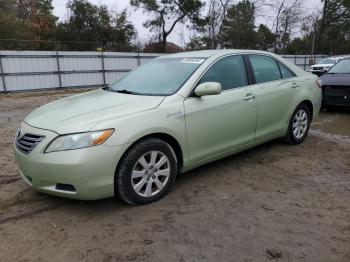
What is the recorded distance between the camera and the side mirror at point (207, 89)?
13.1 ft

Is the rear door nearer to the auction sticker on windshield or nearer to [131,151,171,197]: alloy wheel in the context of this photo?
the auction sticker on windshield

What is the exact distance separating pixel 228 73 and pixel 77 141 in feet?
7.26

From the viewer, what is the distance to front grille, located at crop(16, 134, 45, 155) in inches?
136

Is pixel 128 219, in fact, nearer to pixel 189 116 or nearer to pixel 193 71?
pixel 189 116

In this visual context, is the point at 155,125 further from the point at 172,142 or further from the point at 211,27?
the point at 211,27

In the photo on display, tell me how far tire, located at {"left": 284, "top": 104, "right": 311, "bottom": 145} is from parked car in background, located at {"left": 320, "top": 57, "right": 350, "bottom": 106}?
306cm

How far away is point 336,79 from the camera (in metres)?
8.81

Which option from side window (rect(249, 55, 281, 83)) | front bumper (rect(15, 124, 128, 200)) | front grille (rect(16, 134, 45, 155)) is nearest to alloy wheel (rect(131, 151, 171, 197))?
front bumper (rect(15, 124, 128, 200))

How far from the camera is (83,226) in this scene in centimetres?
338

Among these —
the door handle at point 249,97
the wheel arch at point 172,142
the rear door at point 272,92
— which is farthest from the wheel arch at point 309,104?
the wheel arch at point 172,142

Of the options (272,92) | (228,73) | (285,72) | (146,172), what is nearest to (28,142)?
(146,172)

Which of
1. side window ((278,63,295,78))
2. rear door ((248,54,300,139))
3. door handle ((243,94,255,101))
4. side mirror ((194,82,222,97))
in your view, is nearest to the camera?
side mirror ((194,82,222,97))

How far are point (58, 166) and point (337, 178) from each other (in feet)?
10.8

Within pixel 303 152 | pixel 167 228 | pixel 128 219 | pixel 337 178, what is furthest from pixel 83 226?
pixel 303 152
